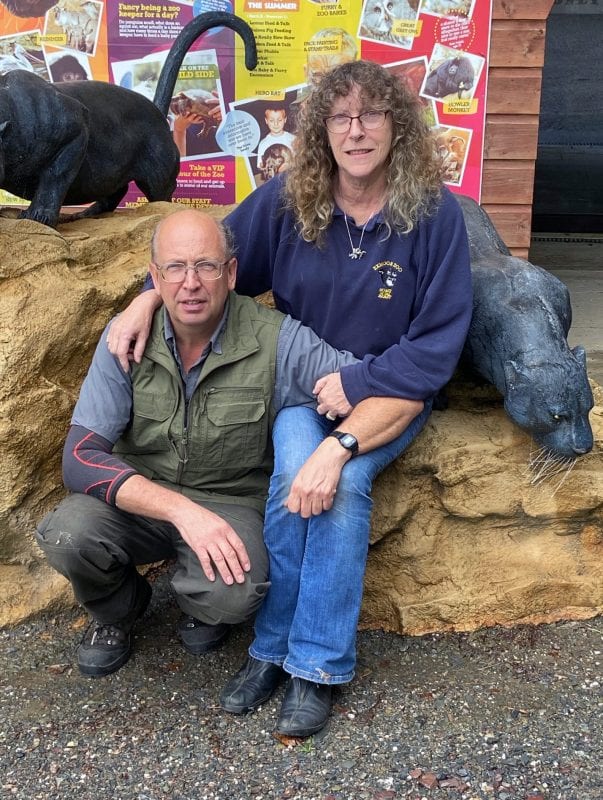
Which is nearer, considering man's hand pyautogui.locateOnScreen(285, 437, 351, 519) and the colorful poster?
man's hand pyautogui.locateOnScreen(285, 437, 351, 519)

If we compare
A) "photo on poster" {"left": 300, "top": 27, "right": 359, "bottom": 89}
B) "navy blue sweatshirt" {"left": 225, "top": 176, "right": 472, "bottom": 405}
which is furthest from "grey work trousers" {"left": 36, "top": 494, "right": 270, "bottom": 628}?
"photo on poster" {"left": 300, "top": 27, "right": 359, "bottom": 89}

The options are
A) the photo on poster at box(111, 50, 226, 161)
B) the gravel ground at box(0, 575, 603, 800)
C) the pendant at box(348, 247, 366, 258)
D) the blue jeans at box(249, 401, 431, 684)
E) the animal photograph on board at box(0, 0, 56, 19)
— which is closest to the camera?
the gravel ground at box(0, 575, 603, 800)

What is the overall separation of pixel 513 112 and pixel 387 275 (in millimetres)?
2780

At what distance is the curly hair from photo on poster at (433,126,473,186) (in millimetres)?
2362

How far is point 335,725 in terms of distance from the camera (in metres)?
2.50

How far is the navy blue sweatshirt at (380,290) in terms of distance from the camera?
256 centimetres

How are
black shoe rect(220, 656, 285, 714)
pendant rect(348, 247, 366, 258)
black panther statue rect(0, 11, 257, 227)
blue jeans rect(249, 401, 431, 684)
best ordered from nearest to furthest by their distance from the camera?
blue jeans rect(249, 401, 431, 684) < black shoe rect(220, 656, 285, 714) < pendant rect(348, 247, 366, 258) < black panther statue rect(0, 11, 257, 227)

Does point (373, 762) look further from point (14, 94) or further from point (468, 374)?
point (14, 94)

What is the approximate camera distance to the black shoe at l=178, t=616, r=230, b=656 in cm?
285

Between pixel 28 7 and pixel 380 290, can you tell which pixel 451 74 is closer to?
pixel 28 7

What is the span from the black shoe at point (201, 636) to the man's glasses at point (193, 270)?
1.12 m

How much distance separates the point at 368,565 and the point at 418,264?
1071 mm

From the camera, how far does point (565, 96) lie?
11.8m

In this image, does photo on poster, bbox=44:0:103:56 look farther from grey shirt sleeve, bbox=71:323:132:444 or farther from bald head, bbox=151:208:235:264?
grey shirt sleeve, bbox=71:323:132:444
